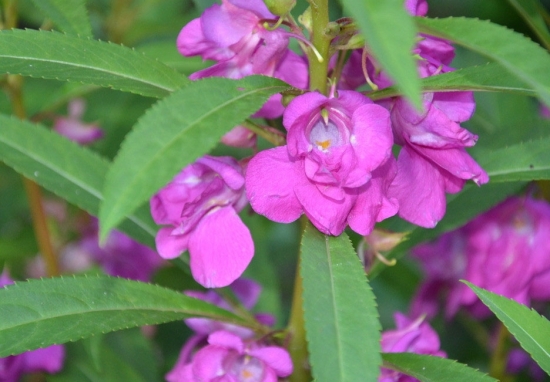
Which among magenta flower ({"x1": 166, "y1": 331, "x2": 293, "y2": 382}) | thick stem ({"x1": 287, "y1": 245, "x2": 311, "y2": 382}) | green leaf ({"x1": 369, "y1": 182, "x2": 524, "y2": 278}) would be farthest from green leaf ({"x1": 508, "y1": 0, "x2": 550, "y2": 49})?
magenta flower ({"x1": 166, "y1": 331, "x2": 293, "y2": 382})

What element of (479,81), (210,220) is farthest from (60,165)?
(479,81)

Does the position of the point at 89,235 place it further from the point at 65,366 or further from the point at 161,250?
the point at 161,250

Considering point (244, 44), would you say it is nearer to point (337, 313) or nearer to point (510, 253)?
point (337, 313)

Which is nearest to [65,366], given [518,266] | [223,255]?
[223,255]

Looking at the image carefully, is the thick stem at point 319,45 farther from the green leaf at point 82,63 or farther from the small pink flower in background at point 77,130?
the small pink flower in background at point 77,130

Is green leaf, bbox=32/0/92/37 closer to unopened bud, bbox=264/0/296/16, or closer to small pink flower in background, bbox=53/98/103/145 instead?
unopened bud, bbox=264/0/296/16

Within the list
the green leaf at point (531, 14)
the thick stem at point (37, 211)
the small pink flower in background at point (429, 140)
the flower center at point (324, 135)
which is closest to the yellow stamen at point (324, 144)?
the flower center at point (324, 135)
